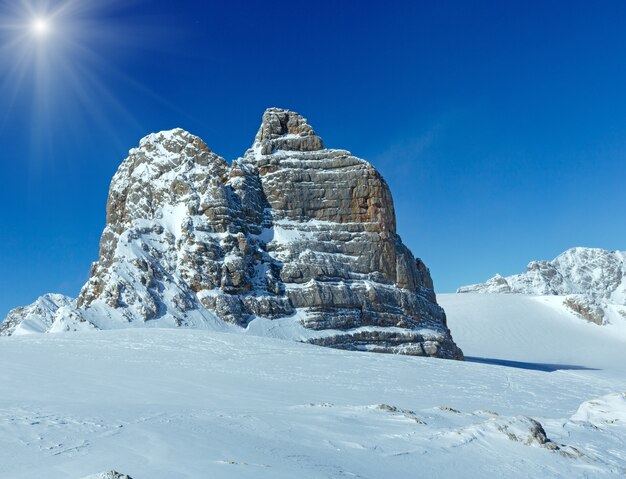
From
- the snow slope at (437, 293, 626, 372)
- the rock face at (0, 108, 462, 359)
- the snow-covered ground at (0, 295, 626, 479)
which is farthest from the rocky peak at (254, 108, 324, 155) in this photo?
the snow-covered ground at (0, 295, 626, 479)

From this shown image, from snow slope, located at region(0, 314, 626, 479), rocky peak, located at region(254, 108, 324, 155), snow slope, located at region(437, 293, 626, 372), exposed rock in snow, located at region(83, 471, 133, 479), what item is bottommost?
exposed rock in snow, located at region(83, 471, 133, 479)

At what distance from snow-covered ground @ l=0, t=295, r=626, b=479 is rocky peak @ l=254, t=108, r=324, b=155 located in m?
48.2

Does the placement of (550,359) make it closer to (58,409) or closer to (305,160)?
(305,160)

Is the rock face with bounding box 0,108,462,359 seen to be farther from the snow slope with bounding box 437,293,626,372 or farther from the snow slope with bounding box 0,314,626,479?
the snow slope with bounding box 0,314,626,479

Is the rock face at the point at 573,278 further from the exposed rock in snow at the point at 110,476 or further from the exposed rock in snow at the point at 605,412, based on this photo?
the exposed rock in snow at the point at 110,476

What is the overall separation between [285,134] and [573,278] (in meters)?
134

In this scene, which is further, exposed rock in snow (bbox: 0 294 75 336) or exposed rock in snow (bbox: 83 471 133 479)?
exposed rock in snow (bbox: 0 294 75 336)

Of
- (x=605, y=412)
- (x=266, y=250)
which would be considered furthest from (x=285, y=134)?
(x=605, y=412)

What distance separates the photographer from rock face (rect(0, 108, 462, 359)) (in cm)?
5803

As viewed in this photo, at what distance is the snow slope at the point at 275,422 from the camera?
8.09 meters

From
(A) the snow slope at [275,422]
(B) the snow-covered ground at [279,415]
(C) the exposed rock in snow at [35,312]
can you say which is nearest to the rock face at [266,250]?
(B) the snow-covered ground at [279,415]

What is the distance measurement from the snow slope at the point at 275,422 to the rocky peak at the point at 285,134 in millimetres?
52962

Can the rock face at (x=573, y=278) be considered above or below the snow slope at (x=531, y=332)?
above

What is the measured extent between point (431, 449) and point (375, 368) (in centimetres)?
1834
